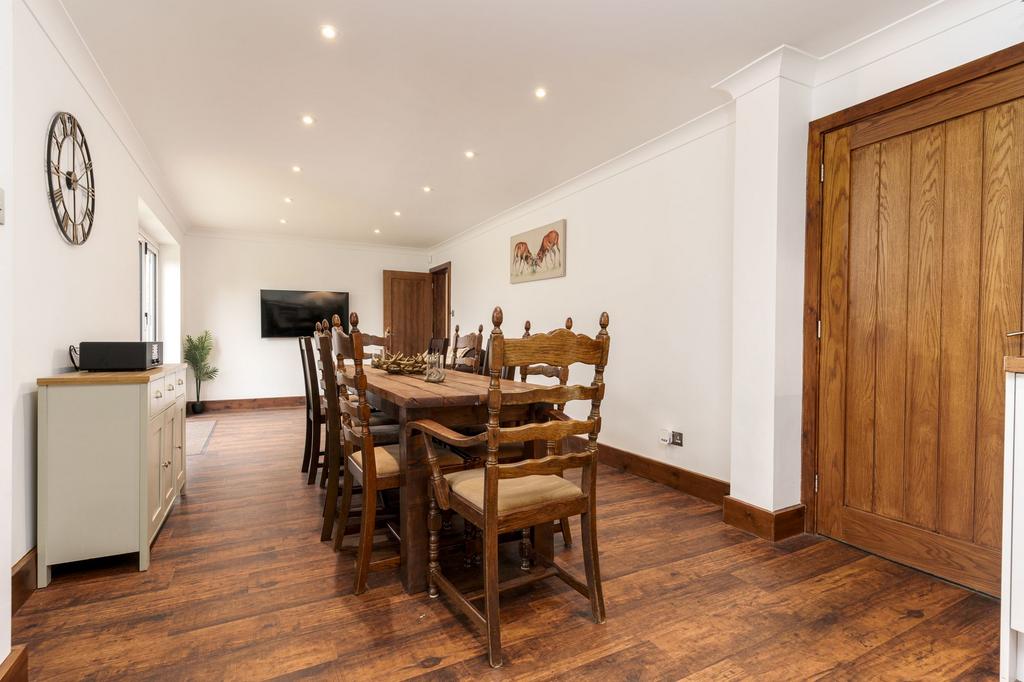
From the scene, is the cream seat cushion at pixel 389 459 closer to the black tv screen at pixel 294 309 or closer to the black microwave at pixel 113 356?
the black microwave at pixel 113 356

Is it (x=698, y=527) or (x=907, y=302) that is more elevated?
(x=907, y=302)

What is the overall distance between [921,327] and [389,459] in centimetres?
259

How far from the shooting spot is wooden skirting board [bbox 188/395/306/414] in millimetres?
7379

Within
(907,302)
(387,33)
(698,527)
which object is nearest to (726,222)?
(907,302)

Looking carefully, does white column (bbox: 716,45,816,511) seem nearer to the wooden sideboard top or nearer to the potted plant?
the wooden sideboard top

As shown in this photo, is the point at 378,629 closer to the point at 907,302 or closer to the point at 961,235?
the point at 907,302

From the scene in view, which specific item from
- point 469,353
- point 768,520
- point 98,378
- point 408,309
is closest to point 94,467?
point 98,378

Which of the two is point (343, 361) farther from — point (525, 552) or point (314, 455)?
point (314, 455)

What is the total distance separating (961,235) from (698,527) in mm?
1946

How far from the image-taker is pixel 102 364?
246 cm

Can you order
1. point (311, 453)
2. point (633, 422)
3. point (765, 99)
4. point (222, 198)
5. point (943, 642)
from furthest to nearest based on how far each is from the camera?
point (222, 198), point (633, 422), point (311, 453), point (765, 99), point (943, 642)

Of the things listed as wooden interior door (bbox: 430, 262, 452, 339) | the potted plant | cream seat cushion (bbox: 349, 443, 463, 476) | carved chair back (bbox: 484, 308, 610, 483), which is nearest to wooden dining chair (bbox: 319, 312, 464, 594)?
cream seat cushion (bbox: 349, 443, 463, 476)

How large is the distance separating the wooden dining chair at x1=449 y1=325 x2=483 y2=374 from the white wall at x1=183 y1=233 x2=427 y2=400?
4.83 m

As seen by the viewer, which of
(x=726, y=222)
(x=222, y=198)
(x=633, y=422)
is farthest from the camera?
(x=222, y=198)
